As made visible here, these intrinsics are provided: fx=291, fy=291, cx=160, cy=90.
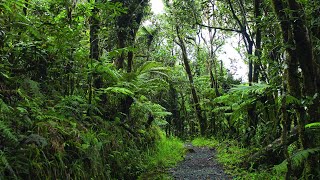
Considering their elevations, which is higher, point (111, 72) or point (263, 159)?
point (111, 72)

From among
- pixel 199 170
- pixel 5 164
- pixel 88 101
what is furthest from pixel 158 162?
pixel 5 164

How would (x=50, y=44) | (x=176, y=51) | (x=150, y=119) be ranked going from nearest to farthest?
(x=50, y=44)
(x=150, y=119)
(x=176, y=51)

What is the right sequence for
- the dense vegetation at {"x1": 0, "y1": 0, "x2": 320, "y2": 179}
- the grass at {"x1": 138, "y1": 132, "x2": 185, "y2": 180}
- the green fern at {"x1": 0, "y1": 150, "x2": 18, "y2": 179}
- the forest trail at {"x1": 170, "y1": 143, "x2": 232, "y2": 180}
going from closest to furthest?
the green fern at {"x1": 0, "y1": 150, "x2": 18, "y2": 179}
the dense vegetation at {"x1": 0, "y1": 0, "x2": 320, "y2": 179}
the grass at {"x1": 138, "y1": 132, "x2": 185, "y2": 180}
the forest trail at {"x1": 170, "y1": 143, "x2": 232, "y2": 180}

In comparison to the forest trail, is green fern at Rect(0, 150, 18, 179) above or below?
above

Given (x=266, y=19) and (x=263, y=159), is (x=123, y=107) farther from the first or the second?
(x=266, y=19)

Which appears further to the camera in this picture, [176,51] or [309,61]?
[176,51]

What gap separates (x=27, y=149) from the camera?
3309 mm

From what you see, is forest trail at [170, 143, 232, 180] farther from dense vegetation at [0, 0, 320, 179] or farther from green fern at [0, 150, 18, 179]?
green fern at [0, 150, 18, 179]

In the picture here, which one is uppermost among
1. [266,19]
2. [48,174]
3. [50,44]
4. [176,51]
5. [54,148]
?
[176,51]

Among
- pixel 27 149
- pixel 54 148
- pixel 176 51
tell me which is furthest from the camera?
pixel 176 51

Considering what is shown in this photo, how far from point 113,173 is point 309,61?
3.62m

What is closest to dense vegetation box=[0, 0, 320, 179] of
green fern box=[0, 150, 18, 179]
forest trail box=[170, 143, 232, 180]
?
green fern box=[0, 150, 18, 179]

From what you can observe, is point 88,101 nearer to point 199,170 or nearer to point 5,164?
point 5,164

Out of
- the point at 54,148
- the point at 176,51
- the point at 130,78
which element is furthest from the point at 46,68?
the point at 176,51
